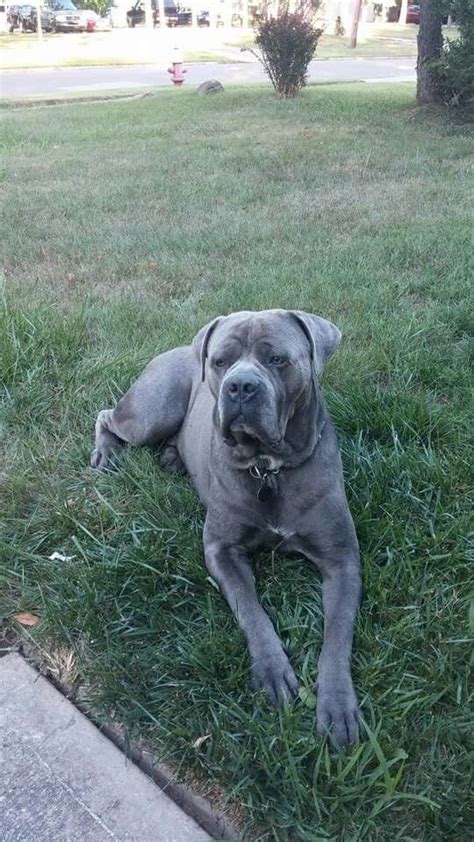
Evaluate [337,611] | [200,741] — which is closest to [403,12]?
[337,611]

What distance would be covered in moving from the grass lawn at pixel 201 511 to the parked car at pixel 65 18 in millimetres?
37791

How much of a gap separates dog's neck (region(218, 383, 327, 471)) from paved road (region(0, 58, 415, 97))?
17.4 metres

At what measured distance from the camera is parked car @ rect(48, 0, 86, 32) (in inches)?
1613

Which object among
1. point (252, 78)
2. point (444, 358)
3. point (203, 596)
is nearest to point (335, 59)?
point (252, 78)

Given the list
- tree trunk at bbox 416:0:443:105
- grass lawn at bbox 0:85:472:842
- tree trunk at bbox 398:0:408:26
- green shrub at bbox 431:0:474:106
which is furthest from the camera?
tree trunk at bbox 398:0:408:26

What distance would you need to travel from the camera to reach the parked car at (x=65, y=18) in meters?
41.0

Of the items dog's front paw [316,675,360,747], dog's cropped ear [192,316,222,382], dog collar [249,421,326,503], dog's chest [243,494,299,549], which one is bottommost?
dog's front paw [316,675,360,747]

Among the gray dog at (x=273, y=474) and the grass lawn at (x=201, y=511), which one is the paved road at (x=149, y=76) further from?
the gray dog at (x=273, y=474)

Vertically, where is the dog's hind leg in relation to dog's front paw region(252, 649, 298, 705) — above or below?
above

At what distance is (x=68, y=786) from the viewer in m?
2.28

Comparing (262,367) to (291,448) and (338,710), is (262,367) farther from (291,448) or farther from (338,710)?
(338,710)

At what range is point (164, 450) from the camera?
13.0 ft

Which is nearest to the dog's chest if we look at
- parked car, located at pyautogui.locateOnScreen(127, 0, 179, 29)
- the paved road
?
the paved road

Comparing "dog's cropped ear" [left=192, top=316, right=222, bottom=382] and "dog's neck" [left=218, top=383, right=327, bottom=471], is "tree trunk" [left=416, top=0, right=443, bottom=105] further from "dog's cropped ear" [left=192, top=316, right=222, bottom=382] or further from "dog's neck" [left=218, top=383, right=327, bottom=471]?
"dog's neck" [left=218, top=383, right=327, bottom=471]
